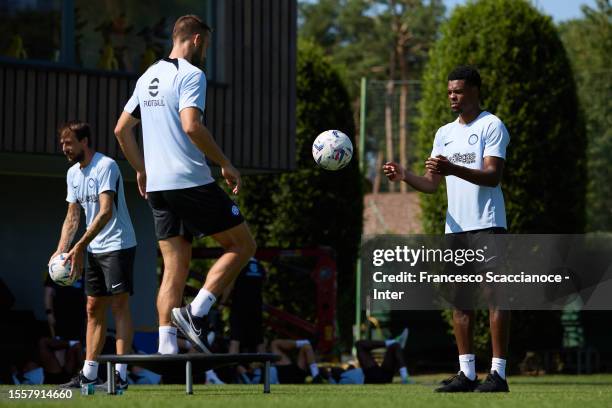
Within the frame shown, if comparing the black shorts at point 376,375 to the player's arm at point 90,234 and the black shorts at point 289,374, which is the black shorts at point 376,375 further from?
the player's arm at point 90,234

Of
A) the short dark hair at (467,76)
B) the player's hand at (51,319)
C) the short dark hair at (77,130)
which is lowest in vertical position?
the player's hand at (51,319)

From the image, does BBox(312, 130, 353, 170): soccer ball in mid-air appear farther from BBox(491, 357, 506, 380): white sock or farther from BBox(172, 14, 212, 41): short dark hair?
BBox(491, 357, 506, 380): white sock

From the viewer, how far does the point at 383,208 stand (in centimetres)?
5000

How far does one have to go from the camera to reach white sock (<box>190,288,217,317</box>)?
27.5 ft

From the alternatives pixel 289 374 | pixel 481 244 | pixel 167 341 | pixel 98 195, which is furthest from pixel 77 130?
pixel 289 374

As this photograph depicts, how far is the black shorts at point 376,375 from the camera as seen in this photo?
16875 millimetres

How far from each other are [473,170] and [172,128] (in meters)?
2.30

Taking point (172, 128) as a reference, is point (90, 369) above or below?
below

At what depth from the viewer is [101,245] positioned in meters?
10.8

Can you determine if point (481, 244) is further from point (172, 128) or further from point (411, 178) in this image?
point (172, 128)

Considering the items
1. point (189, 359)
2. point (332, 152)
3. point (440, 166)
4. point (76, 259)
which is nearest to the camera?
point (189, 359)

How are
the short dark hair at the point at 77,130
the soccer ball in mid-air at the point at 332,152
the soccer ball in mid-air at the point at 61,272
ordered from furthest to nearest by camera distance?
the short dark hair at the point at 77,130 < the soccer ball in mid-air at the point at 61,272 < the soccer ball in mid-air at the point at 332,152

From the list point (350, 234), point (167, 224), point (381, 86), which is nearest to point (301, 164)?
point (350, 234)

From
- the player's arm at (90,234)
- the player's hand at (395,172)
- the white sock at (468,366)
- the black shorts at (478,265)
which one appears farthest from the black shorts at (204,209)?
the white sock at (468,366)
